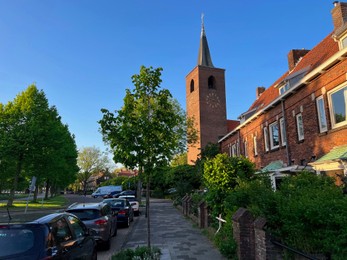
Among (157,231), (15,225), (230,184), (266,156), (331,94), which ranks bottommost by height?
(157,231)

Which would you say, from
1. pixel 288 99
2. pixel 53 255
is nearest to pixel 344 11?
pixel 288 99

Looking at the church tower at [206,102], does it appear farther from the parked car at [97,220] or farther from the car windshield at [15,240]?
the car windshield at [15,240]

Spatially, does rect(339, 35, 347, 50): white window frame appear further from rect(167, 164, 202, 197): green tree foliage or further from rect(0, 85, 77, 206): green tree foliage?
rect(0, 85, 77, 206): green tree foliage

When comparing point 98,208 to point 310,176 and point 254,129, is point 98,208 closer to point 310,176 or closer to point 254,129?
point 310,176

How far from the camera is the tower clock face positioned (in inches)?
1890

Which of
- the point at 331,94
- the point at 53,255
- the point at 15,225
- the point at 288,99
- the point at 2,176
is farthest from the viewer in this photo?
the point at 2,176

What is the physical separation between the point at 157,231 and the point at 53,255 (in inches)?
385

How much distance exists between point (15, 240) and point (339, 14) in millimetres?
18382

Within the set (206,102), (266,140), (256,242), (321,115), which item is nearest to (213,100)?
(206,102)

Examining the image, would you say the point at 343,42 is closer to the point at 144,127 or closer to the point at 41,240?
the point at 144,127

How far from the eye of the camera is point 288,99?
1688cm

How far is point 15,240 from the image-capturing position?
489 cm

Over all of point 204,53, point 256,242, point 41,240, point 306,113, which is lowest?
point 256,242

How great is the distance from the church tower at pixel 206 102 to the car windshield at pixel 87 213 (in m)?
34.4
